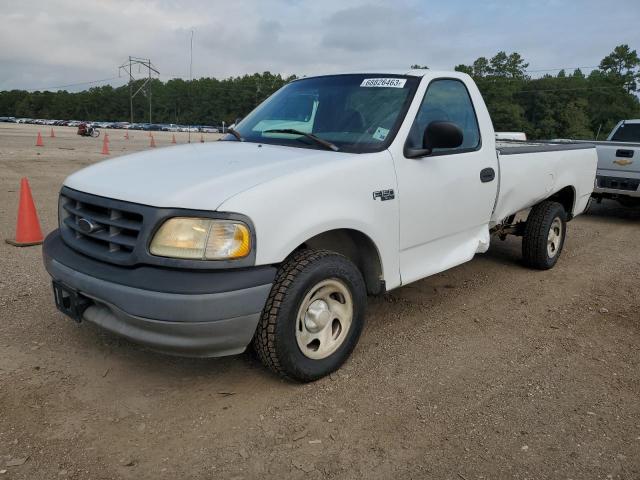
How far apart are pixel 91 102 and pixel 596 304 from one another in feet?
481

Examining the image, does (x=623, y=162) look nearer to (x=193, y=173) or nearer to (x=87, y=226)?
(x=193, y=173)

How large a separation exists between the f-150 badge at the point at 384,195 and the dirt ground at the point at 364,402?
107 cm

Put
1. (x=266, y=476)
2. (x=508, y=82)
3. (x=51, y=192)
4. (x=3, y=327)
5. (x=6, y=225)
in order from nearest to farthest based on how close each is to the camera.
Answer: (x=266, y=476), (x=3, y=327), (x=6, y=225), (x=51, y=192), (x=508, y=82)

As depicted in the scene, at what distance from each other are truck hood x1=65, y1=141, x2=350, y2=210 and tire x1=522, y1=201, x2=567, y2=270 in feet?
9.92

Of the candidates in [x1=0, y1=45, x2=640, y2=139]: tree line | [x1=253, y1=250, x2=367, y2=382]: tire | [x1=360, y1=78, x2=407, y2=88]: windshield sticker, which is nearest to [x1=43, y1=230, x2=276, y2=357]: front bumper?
[x1=253, y1=250, x2=367, y2=382]: tire

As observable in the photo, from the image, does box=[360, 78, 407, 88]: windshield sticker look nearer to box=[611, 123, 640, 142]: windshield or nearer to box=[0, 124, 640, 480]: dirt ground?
box=[0, 124, 640, 480]: dirt ground

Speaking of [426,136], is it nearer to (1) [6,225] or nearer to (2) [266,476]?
(2) [266,476]

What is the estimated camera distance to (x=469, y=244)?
4.35 m

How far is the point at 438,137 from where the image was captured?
346 centimetres

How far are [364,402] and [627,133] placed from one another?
34.6 ft

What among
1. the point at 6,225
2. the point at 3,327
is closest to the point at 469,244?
the point at 3,327

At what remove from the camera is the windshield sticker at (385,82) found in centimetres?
382

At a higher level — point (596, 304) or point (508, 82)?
point (508, 82)

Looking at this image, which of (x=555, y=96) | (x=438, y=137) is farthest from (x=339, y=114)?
(x=555, y=96)
